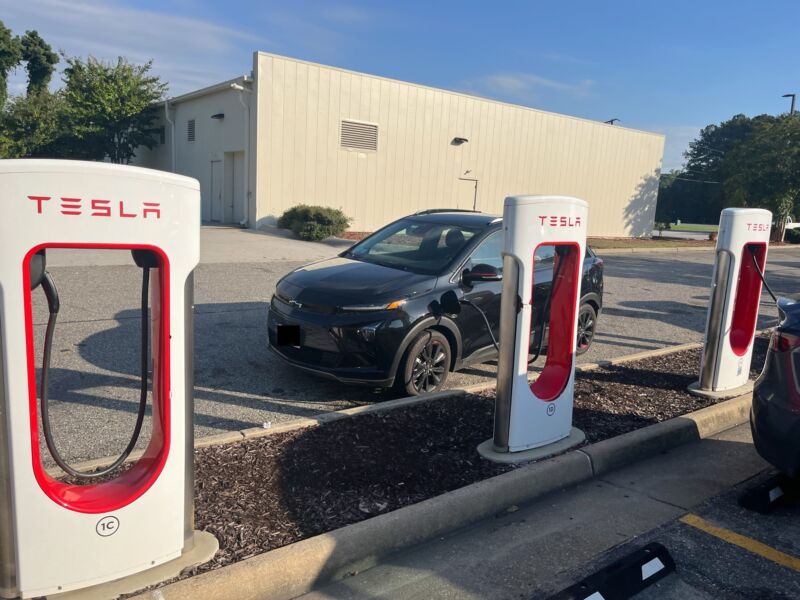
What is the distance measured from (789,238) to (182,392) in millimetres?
38107

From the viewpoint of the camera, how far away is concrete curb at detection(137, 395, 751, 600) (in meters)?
2.85

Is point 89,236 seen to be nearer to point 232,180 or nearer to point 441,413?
point 441,413

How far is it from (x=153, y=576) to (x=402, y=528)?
4.14 feet

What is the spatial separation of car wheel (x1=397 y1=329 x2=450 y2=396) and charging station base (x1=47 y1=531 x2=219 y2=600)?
241 centimetres

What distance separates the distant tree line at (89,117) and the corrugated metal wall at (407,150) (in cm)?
954

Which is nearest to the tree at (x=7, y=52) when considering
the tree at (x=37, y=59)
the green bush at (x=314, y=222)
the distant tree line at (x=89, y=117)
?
the tree at (x=37, y=59)

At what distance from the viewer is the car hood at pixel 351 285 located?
5.27 m

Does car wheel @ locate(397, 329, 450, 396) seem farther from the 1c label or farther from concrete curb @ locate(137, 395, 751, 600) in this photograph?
the 1c label

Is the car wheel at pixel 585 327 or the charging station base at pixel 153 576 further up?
the car wheel at pixel 585 327

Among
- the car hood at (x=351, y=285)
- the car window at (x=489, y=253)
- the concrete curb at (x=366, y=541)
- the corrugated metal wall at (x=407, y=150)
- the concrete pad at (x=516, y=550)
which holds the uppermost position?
the corrugated metal wall at (x=407, y=150)

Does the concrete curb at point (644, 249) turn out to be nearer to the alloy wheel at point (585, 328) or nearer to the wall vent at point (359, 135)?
the wall vent at point (359, 135)

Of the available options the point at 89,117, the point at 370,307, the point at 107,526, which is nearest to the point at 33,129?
the point at 89,117

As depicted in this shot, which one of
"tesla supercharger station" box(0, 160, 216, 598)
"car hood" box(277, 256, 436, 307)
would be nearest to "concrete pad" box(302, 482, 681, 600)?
"tesla supercharger station" box(0, 160, 216, 598)

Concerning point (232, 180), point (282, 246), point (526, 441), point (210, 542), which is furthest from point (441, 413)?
point (232, 180)
